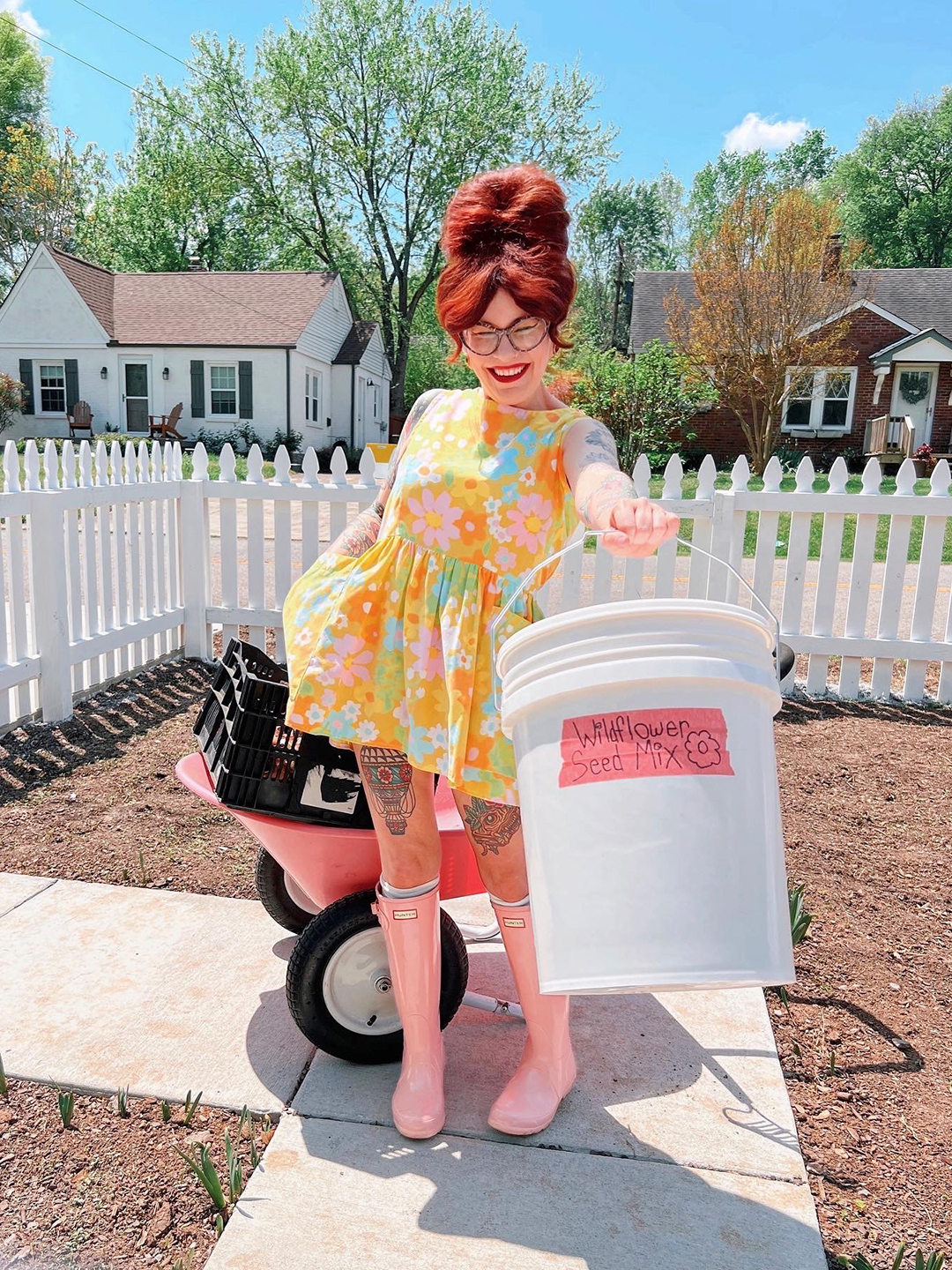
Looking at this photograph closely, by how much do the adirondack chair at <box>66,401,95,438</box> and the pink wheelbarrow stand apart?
2518 cm

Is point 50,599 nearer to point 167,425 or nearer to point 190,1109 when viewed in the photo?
point 190,1109

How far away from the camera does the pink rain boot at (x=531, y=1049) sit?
1.90 metres

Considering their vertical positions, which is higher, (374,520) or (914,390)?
(914,390)

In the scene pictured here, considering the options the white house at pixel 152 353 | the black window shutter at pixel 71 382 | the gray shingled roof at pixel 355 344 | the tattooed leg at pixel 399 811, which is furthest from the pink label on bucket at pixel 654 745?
the gray shingled roof at pixel 355 344

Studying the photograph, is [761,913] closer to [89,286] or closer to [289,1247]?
[289,1247]

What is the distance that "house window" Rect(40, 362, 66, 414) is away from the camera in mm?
26870

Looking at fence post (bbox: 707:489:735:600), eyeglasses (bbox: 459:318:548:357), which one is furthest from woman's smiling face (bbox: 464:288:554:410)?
fence post (bbox: 707:489:735:600)

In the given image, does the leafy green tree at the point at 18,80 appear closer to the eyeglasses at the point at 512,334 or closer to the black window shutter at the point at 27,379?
the black window shutter at the point at 27,379

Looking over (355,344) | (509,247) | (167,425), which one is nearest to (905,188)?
(355,344)

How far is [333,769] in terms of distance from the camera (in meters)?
2.12

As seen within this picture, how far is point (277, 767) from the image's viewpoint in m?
2.10

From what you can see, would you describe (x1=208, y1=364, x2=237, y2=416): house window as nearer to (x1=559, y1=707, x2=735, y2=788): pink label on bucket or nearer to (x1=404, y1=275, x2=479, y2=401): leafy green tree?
(x1=404, y1=275, x2=479, y2=401): leafy green tree

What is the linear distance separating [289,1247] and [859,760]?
3.45 metres

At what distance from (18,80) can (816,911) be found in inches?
1952
